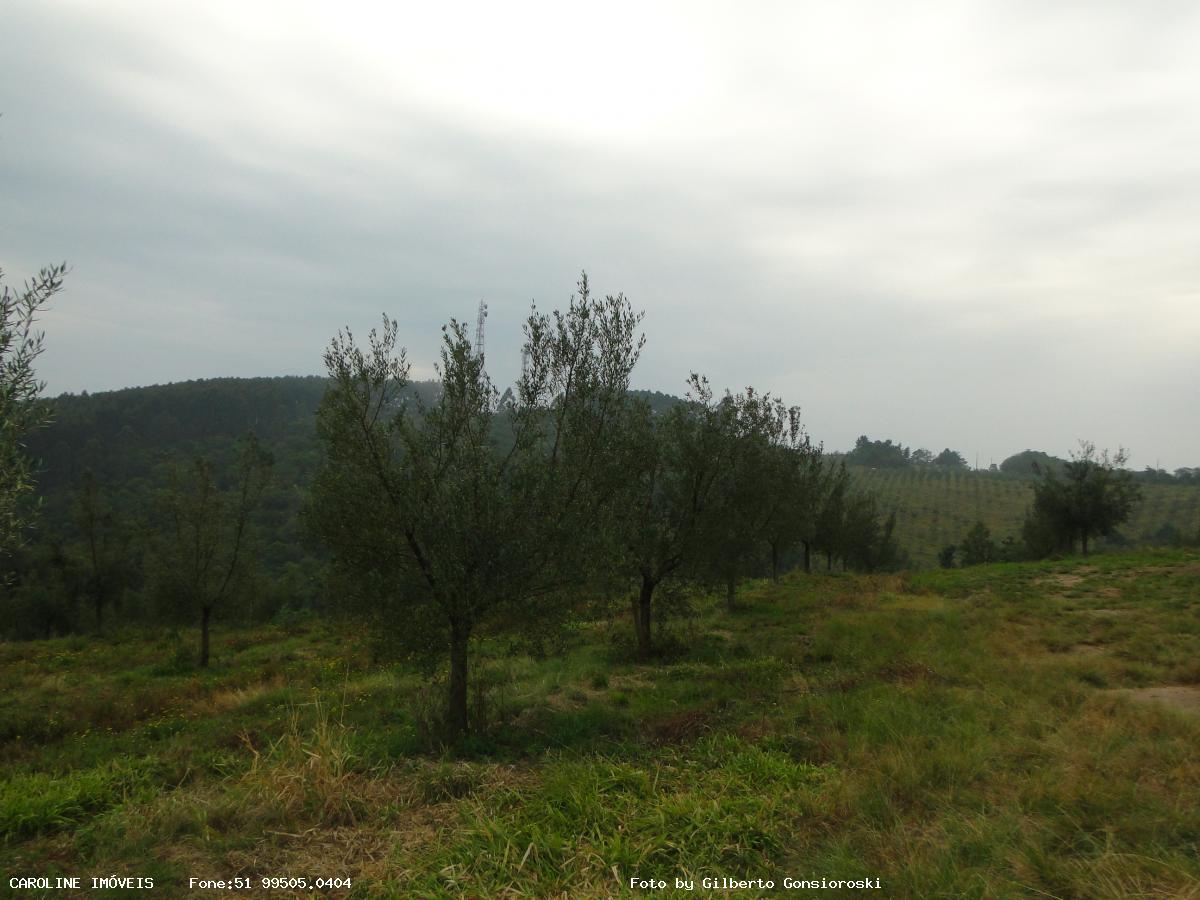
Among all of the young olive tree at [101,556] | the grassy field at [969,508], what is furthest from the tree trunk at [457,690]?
the grassy field at [969,508]

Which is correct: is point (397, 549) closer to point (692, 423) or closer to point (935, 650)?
point (692, 423)

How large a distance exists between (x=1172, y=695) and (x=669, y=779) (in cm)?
938

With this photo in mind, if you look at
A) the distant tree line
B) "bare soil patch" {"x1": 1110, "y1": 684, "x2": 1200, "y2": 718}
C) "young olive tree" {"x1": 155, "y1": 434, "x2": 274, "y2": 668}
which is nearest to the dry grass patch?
"young olive tree" {"x1": 155, "y1": 434, "x2": 274, "y2": 668}

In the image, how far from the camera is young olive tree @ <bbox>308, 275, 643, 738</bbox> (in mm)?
9141

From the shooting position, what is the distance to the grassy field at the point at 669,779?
18.9 feet

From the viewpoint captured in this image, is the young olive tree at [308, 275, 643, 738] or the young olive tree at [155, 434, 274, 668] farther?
the young olive tree at [155, 434, 274, 668]

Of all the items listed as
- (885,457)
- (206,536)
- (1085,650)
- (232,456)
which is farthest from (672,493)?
(885,457)

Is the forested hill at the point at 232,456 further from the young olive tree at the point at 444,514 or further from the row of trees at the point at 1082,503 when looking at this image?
the young olive tree at the point at 444,514

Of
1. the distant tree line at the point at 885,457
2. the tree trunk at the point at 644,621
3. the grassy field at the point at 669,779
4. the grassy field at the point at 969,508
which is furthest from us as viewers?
the distant tree line at the point at 885,457

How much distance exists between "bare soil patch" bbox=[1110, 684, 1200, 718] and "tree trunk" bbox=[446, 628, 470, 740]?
10533 mm

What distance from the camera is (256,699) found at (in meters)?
14.4

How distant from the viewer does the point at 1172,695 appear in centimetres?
1105

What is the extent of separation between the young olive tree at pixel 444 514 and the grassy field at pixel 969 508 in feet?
167

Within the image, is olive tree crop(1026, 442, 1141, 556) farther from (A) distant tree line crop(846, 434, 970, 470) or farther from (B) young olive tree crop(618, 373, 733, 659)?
(A) distant tree line crop(846, 434, 970, 470)
